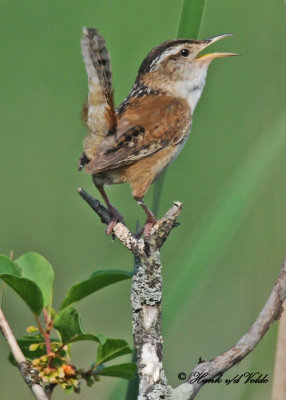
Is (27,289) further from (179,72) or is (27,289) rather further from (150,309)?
(179,72)

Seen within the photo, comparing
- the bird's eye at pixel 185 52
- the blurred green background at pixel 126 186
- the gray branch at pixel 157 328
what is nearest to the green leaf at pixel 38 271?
Answer: the gray branch at pixel 157 328

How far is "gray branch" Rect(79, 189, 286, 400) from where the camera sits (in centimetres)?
124

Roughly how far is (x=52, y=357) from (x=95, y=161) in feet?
2.40

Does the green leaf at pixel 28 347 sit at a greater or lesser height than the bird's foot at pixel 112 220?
lesser

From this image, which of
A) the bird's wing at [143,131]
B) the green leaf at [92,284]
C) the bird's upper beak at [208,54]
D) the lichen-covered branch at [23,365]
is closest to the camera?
the lichen-covered branch at [23,365]

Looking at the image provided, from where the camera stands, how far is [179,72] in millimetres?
2406

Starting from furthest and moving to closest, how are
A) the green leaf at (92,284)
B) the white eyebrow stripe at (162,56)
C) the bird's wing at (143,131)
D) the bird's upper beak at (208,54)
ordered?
the white eyebrow stripe at (162,56)
the bird's upper beak at (208,54)
the bird's wing at (143,131)
the green leaf at (92,284)

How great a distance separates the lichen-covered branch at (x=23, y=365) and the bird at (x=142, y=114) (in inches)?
21.8

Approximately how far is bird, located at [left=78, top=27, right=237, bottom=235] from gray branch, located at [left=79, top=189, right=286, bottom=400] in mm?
386

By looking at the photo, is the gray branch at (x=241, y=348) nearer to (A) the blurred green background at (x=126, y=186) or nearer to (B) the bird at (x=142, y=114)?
(B) the bird at (x=142, y=114)

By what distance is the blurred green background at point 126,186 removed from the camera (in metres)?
2.02

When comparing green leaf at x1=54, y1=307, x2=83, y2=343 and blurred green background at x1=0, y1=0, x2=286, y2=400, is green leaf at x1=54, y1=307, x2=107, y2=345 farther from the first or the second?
blurred green background at x1=0, y1=0, x2=286, y2=400

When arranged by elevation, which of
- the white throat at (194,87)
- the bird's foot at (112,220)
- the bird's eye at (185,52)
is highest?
the bird's eye at (185,52)

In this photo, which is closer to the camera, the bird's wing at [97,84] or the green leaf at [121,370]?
the green leaf at [121,370]
